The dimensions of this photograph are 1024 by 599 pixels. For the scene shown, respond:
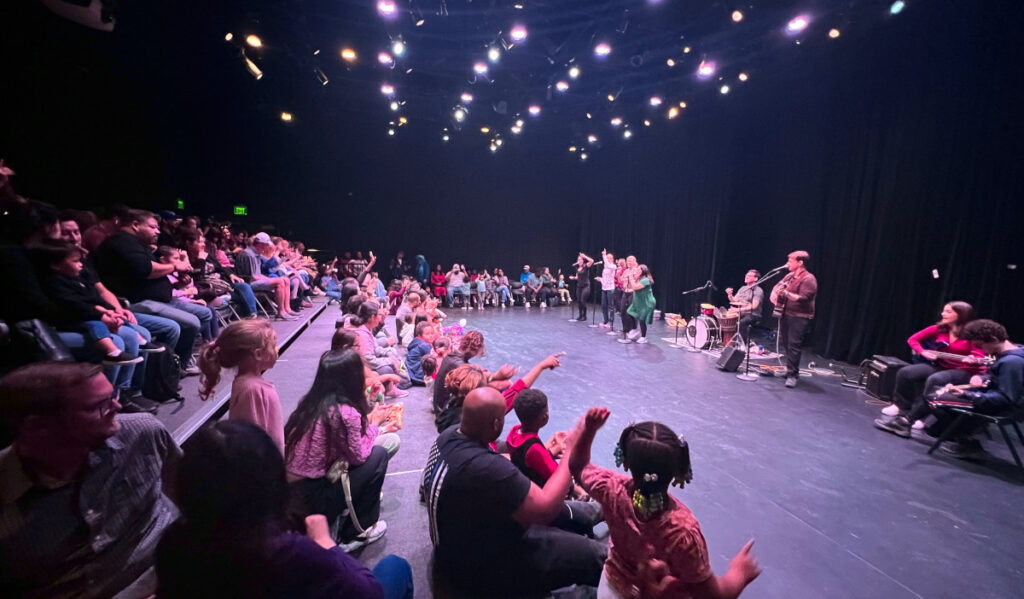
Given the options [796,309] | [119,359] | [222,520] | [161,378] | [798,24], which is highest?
[798,24]

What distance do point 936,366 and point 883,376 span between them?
2.30 ft

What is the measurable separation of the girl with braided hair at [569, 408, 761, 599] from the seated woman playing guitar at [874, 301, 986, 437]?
4094 millimetres

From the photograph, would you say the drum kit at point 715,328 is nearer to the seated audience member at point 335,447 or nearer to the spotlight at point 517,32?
the spotlight at point 517,32

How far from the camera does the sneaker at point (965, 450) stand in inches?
137

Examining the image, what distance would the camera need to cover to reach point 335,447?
2010mm

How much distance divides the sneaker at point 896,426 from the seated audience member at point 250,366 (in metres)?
5.31

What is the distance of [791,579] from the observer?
2.10 m

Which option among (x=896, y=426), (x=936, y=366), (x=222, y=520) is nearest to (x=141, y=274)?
(x=222, y=520)

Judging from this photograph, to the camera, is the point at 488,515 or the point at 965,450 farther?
the point at 965,450

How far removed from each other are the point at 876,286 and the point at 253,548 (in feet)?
27.7

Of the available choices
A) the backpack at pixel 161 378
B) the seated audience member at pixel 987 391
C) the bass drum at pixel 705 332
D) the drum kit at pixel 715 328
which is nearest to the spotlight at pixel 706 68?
the drum kit at pixel 715 328

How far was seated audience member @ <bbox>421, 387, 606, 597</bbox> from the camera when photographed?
4.79ft

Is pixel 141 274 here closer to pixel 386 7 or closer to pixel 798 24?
pixel 386 7

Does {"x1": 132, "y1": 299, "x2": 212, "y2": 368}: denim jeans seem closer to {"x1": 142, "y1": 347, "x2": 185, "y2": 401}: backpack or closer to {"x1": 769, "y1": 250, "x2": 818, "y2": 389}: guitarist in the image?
{"x1": 142, "y1": 347, "x2": 185, "y2": 401}: backpack
